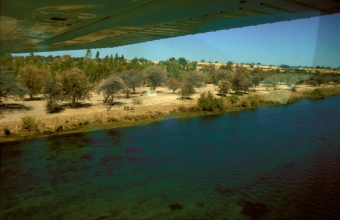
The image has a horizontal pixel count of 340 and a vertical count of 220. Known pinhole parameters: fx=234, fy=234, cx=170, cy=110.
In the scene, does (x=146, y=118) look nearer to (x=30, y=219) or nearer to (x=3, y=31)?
(x=30, y=219)

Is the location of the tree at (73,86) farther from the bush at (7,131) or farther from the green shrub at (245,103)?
the green shrub at (245,103)

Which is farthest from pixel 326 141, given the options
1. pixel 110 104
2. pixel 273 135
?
pixel 110 104

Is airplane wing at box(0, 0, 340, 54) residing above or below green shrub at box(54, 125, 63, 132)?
above

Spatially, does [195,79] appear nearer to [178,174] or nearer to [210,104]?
[210,104]

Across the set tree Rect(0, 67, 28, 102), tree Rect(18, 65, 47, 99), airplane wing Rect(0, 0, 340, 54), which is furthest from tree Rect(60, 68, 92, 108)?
airplane wing Rect(0, 0, 340, 54)

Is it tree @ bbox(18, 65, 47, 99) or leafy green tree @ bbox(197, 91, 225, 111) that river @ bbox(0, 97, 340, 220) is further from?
tree @ bbox(18, 65, 47, 99)
